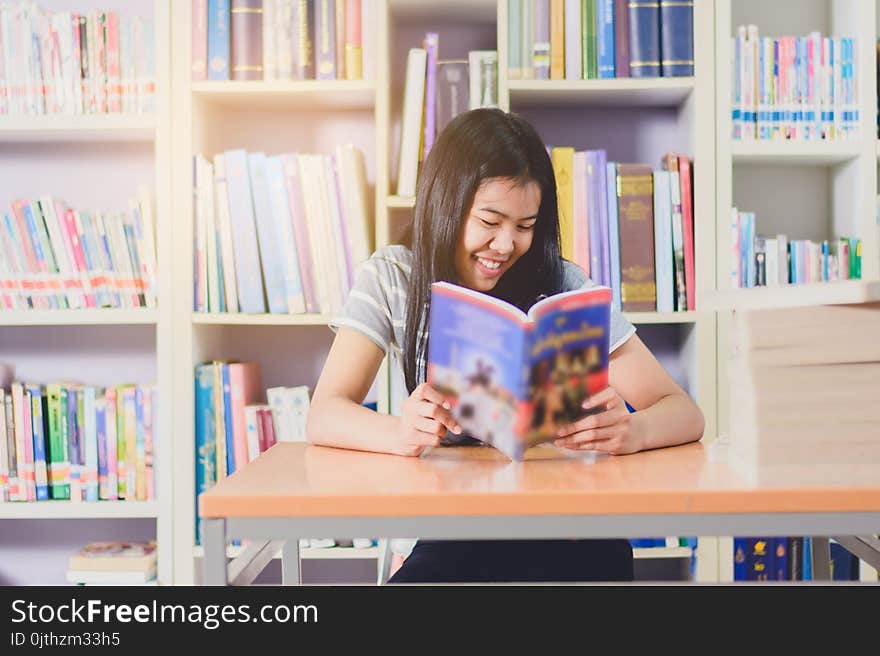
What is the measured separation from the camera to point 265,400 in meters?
2.15

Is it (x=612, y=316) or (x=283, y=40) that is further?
(x=283, y=40)

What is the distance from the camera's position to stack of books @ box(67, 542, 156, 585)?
1.91 m

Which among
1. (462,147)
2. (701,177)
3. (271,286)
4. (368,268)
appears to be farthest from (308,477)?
(701,177)

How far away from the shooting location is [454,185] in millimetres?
1354

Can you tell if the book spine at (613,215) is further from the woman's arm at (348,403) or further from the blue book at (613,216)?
the woman's arm at (348,403)

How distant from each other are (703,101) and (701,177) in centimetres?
16

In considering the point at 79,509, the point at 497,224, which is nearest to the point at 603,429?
the point at 497,224

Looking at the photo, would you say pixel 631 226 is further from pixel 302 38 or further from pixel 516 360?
pixel 516 360

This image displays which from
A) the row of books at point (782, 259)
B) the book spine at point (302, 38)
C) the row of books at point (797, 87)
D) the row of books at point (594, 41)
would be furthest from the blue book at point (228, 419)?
the row of books at point (797, 87)

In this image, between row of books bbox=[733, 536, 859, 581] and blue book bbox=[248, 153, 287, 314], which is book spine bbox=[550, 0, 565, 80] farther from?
row of books bbox=[733, 536, 859, 581]

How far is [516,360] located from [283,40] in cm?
122

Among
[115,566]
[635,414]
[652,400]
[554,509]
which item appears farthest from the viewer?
[115,566]

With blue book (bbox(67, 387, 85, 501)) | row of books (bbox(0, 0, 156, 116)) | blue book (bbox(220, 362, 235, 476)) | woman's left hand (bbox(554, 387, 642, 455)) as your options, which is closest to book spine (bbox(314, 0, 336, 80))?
row of books (bbox(0, 0, 156, 116))

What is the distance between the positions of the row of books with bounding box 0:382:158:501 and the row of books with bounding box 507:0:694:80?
1103 millimetres
